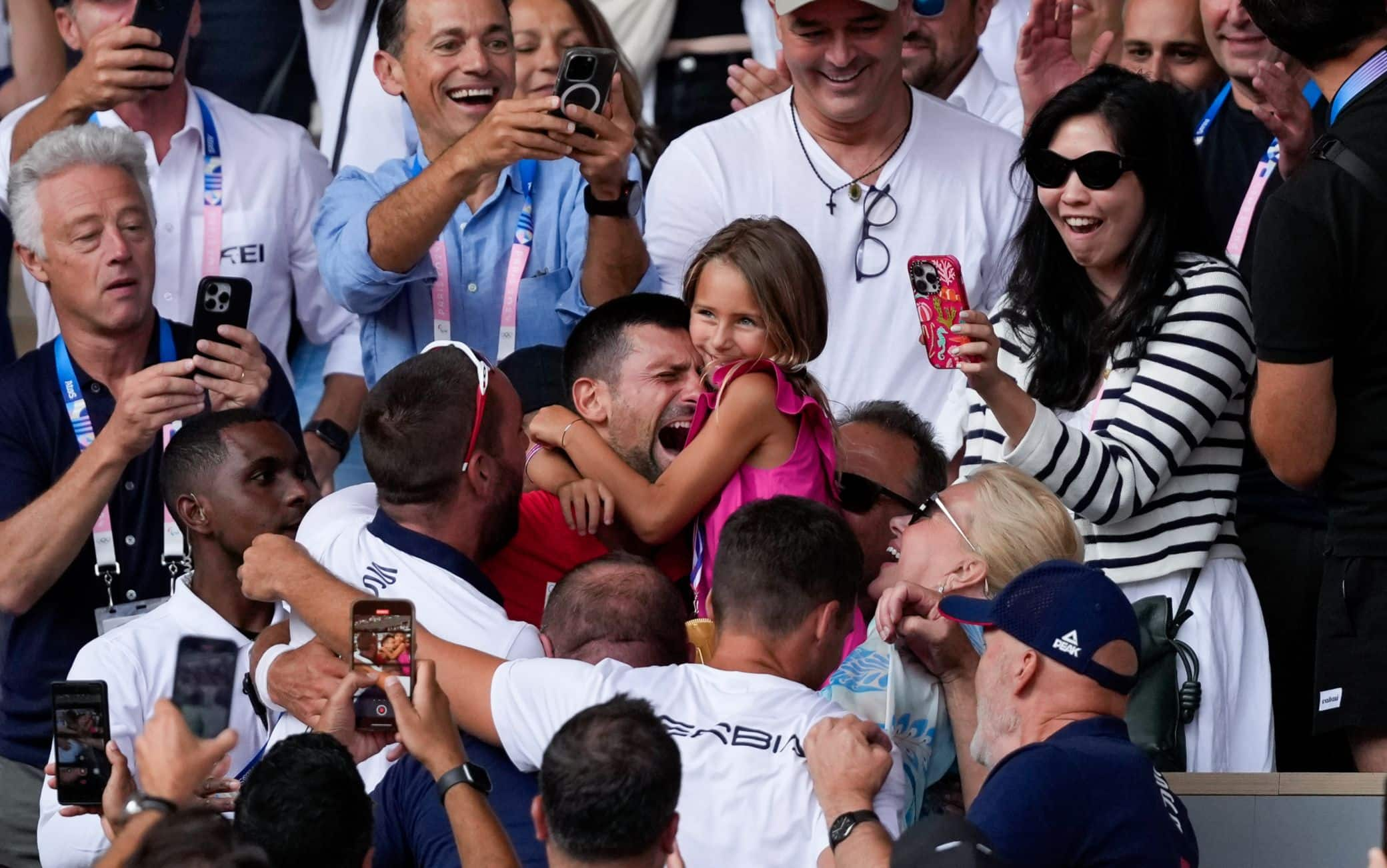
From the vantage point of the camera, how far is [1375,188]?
146 inches

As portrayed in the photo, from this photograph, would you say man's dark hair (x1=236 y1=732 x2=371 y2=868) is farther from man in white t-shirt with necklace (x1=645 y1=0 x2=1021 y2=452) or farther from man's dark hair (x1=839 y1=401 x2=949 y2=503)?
man in white t-shirt with necklace (x1=645 y1=0 x2=1021 y2=452)

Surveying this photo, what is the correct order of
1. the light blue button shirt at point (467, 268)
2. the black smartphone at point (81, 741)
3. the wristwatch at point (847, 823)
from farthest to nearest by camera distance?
the light blue button shirt at point (467, 268)
the black smartphone at point (81, 741)
the wristwatch at point (847, 823)

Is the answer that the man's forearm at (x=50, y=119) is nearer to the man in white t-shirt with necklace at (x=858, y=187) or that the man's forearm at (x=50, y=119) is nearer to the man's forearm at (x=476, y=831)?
the man in white t-shirt with necklace at (x=858, y=187)

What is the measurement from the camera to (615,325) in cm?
432

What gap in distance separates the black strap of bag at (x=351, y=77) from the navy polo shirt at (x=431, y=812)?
12.3 feet

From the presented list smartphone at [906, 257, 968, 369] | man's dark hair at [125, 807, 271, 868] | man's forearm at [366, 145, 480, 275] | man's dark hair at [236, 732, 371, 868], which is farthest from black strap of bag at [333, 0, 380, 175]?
man's dark hair at [125, 807, 271, 868]

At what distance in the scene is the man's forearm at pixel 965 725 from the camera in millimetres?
3389

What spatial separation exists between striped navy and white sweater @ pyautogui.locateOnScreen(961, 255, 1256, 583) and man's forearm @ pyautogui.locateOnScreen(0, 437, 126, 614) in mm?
2217

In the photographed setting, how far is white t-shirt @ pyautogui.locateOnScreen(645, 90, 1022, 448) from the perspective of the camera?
16.0ft

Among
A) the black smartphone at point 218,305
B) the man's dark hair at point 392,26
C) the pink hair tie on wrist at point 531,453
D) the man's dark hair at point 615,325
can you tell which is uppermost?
the man's dark hair at point 392,26

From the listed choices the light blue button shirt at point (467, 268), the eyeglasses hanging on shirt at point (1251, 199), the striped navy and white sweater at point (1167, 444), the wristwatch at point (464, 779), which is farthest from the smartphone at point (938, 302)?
the wristwatch at point (464, 779)

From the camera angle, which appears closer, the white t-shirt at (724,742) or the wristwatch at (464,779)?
the wristwatch at (464,779)

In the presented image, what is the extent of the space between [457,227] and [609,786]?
9.94 ft

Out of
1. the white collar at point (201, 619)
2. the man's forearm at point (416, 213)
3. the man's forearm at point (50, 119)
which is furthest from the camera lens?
the man's forearm at point (50, 119)
